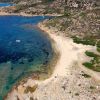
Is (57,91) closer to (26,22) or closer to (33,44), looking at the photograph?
(33,44)

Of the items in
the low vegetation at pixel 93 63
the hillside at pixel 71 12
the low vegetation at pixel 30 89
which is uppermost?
the low vegetation at pixel 30 89

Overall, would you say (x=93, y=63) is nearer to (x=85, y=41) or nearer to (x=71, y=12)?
(x=85, y=41)

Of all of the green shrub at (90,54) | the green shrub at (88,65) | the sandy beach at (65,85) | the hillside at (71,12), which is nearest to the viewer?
the sandy beach at (65,85)

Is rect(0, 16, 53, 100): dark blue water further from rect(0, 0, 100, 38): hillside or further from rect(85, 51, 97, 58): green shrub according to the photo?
rect(85, 51, 97, 58): green shrub

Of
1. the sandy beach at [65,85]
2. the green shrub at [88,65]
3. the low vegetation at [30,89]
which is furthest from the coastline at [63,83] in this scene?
the green shrub at [88,65]

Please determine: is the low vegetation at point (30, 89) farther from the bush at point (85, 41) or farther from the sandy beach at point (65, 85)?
the bush at point (85, 41)

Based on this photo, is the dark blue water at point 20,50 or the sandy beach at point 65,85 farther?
the dark blue water at point 20,50

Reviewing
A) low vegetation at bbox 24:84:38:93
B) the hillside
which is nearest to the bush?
the hillside

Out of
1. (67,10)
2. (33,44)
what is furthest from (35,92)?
(67,10)
